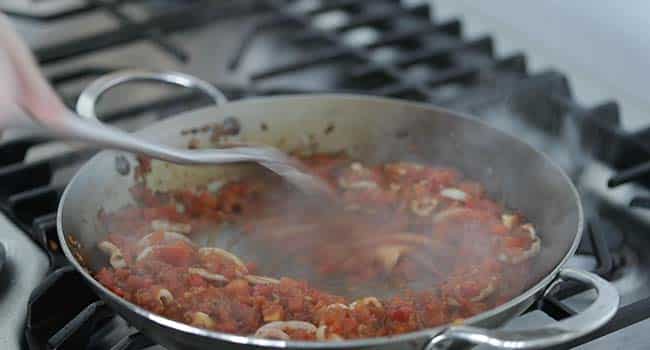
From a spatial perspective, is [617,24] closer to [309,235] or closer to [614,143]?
[614,143]

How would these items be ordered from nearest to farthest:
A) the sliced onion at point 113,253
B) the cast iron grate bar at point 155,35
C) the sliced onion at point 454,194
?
the sliced onion at point 113,253 < the sliced onion at point 454,194 < the cast iron grate bar at point 155,35

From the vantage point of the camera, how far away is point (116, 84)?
100cm

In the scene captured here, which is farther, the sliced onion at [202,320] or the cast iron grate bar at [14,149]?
the cast iron grate bar at [14,149]

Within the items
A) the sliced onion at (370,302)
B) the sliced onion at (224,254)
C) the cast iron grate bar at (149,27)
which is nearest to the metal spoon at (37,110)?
the sliced onion at (224,254)

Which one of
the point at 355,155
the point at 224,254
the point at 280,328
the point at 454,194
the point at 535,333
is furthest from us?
the point at 355,155

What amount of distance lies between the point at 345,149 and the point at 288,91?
11 cm

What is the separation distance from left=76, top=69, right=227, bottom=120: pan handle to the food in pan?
96 mm

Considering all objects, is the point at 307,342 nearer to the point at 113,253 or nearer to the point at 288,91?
the point at 113,253

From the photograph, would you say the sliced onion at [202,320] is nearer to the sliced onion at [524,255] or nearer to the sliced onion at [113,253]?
the sliced onion at [113,253]

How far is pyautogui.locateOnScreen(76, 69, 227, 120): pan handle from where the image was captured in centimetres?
96

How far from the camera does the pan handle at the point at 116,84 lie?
3.17 ft

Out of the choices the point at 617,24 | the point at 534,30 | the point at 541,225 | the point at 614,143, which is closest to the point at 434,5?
the point at 534,30

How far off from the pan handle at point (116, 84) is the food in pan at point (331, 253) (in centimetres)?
10

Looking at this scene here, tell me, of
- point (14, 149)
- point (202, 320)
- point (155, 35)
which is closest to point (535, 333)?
point (202, 320)
